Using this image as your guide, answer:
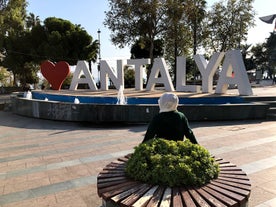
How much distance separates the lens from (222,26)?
3541 centimetres

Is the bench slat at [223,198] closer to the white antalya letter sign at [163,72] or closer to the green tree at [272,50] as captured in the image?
the white antalya letter sign at [163,72]

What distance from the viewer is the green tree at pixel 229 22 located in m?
34.3

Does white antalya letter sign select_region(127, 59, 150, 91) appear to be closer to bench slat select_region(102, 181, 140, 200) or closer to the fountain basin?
the fountain basin

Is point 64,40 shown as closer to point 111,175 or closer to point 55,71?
point 55,71

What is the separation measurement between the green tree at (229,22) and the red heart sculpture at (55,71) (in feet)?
72.7

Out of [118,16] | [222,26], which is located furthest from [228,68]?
[222,26]

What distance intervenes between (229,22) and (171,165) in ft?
Result: 117

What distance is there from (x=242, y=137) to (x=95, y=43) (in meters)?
31.0

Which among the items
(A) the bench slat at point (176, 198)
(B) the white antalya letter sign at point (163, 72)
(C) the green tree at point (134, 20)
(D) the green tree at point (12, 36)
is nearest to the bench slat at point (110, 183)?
(A) the bench slat at point (176, 198)

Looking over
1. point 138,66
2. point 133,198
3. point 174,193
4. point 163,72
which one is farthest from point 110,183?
point 138,66

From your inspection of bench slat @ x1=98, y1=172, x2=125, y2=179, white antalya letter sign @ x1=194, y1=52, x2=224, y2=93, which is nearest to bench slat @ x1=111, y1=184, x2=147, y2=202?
bench slat @ x1=98, y1=172, x2=125, y2=179

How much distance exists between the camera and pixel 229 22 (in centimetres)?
3516

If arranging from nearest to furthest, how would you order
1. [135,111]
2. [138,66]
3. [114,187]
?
[114,187]
[135,111]
[138,66]

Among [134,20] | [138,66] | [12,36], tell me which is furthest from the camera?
[12,36]
